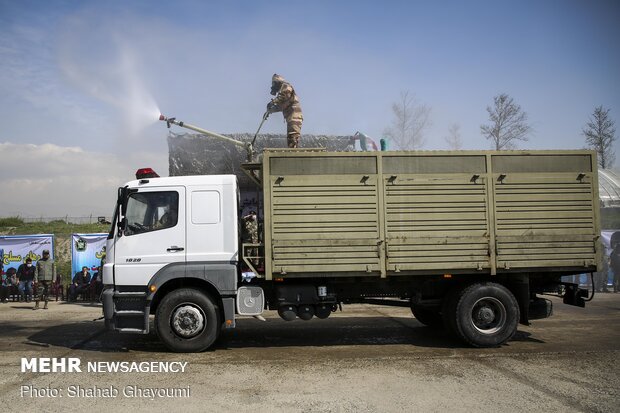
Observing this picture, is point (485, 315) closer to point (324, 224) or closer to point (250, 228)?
point (324, 224)

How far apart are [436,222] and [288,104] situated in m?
4.05

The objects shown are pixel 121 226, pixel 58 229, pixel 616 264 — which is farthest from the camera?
pixel 58 229

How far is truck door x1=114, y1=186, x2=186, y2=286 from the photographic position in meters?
7.15

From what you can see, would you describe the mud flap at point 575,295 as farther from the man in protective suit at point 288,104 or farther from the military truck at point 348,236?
the man in protective suit at point 288,104

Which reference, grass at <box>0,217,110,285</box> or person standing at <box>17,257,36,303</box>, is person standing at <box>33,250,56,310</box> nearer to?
person standing at <box>17,257,36,303</box>

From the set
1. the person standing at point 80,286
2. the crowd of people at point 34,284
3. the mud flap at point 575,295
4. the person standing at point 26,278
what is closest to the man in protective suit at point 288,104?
the mud flap at point 575,295

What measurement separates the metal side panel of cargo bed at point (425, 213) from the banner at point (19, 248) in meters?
13.0

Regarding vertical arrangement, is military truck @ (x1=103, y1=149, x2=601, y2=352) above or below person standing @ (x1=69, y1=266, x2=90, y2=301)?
above

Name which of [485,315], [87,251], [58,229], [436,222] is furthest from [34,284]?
[58,229]

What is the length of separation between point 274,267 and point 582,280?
14632 mm

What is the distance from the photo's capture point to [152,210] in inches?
288

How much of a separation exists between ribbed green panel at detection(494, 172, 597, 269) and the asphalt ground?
4.85 feet

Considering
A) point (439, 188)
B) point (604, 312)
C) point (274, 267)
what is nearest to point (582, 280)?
point (604, 312)

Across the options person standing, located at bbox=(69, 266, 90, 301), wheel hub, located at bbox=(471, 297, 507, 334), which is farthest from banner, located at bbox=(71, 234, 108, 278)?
wheel hub, located at bbox=(471, 297, 507, 334)
